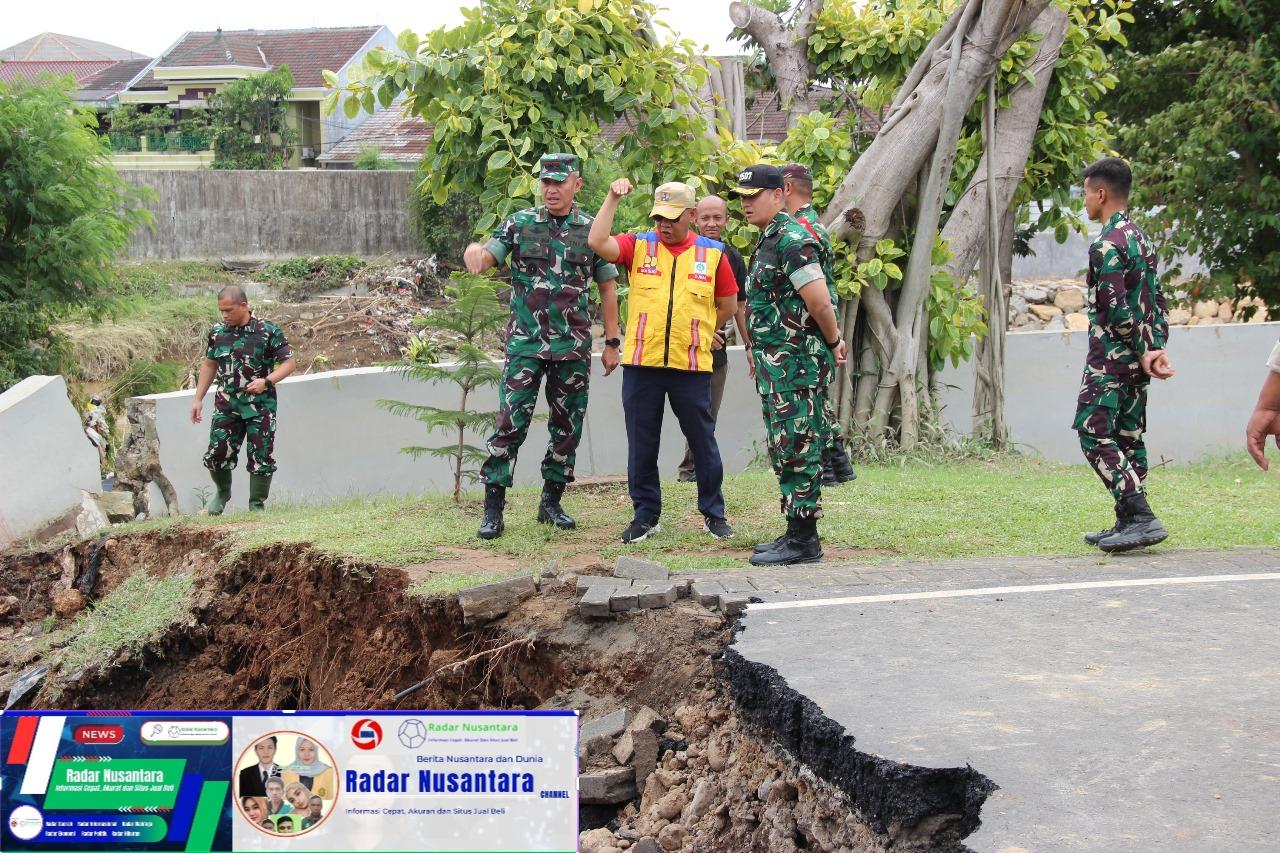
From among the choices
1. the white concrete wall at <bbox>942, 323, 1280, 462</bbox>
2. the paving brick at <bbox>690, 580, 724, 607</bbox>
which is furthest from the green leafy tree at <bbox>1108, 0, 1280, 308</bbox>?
the paving brick at <bbox>690, 580, 724, 607</bbox>

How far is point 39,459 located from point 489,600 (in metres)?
5.51

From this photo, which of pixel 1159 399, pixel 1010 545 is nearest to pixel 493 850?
pixel 1010 545

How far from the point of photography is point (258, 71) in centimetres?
3988

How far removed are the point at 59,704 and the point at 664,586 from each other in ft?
11.6

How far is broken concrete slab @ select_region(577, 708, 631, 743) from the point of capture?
5.29 m

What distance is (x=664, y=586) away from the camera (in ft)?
19.4

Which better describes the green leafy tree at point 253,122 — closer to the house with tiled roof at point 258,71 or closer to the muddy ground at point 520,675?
the house with tiled roof at point 258,71

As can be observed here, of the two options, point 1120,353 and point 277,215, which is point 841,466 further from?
point 277,215

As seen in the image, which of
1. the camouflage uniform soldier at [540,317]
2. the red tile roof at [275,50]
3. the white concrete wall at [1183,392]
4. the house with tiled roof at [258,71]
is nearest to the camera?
the camouflage uniform soldier at [540,317]

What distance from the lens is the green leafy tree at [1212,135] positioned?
48.1 feet

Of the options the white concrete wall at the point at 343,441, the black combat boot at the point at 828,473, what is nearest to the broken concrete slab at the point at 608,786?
the black combat boot at the point at 828,473

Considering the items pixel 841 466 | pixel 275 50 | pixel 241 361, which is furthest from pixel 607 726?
pixel 275 50

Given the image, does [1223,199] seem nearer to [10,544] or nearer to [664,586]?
[664,586]

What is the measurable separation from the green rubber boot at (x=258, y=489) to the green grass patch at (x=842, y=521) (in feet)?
0.46
